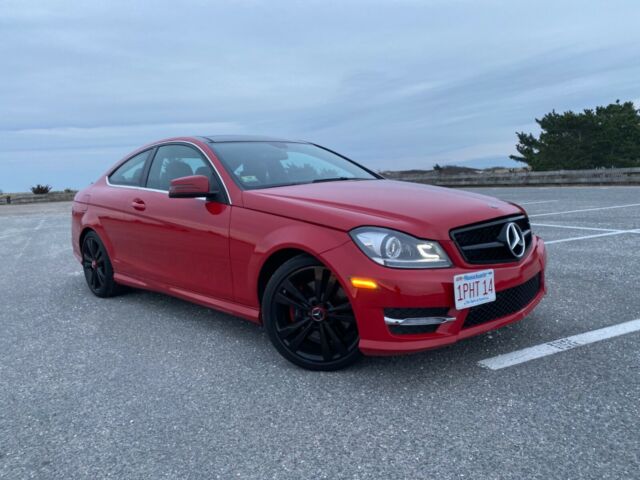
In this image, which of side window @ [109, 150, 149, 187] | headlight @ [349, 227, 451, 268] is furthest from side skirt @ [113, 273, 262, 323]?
headlight @ [349, 227, 451, 268]

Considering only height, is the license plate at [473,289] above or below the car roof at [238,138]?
below

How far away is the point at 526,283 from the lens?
320 centimetres

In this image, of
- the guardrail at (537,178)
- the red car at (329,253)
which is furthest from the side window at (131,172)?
the guardrail at (537,178)

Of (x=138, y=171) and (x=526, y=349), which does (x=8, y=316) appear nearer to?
(x=138, y=171)

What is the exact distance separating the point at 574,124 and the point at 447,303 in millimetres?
51681

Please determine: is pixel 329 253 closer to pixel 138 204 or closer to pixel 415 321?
pixel 415 321

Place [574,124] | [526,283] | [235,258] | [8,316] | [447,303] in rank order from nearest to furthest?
[447,303] < [526,283] < [235,258] < [8,316] < [574,124]

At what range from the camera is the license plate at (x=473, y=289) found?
110 inches

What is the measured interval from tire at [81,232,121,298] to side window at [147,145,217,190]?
98 centimetres

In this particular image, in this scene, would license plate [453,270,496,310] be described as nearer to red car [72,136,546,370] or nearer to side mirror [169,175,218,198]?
red car [72,136,546,370]

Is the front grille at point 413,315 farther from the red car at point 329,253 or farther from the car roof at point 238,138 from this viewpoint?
the car roof at point 238,138

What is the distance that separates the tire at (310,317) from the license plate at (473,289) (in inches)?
22.3

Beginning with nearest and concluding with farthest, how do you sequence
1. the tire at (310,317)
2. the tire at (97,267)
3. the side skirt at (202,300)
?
the tire at (310,317) < the side skirt at (202,300) < the tire at (97,267)

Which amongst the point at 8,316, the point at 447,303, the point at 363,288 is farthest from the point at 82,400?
the point at 8,316
